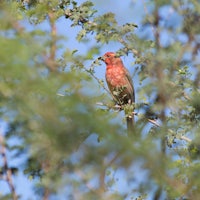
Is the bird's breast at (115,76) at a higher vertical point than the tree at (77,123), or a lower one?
higher

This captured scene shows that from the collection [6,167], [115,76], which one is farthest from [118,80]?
[6,167]

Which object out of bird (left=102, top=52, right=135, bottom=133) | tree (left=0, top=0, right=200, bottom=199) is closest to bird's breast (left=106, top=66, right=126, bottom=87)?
bird (left=102, top=52, right=135, bottom=133)

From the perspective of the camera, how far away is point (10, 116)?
3426 mm

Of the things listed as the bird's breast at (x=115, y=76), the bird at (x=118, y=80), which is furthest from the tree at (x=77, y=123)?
the bird's breast at (x=115, y=76)

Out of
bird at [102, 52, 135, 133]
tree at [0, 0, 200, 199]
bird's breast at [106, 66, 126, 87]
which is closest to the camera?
tree at [0, 0, 200, 199]

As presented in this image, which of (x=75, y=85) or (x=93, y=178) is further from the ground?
(x=75, y=85)

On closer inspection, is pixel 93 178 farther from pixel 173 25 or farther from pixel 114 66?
pixel 114 66

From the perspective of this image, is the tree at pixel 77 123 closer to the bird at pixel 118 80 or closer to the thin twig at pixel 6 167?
the thin twig at pixel 6 167

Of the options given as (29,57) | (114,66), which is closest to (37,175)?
(29,57)

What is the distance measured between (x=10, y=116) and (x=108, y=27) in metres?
2.64

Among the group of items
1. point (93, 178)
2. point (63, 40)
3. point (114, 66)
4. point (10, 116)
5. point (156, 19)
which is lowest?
point (93, 178)

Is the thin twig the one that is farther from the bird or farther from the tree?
the bird

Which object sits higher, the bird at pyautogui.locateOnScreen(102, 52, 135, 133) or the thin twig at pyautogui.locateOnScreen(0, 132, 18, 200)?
the bird at pyautogui.locateOnScreen(102, 52, 135, 133)

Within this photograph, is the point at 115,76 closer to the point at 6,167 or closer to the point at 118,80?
the point at 118,80
